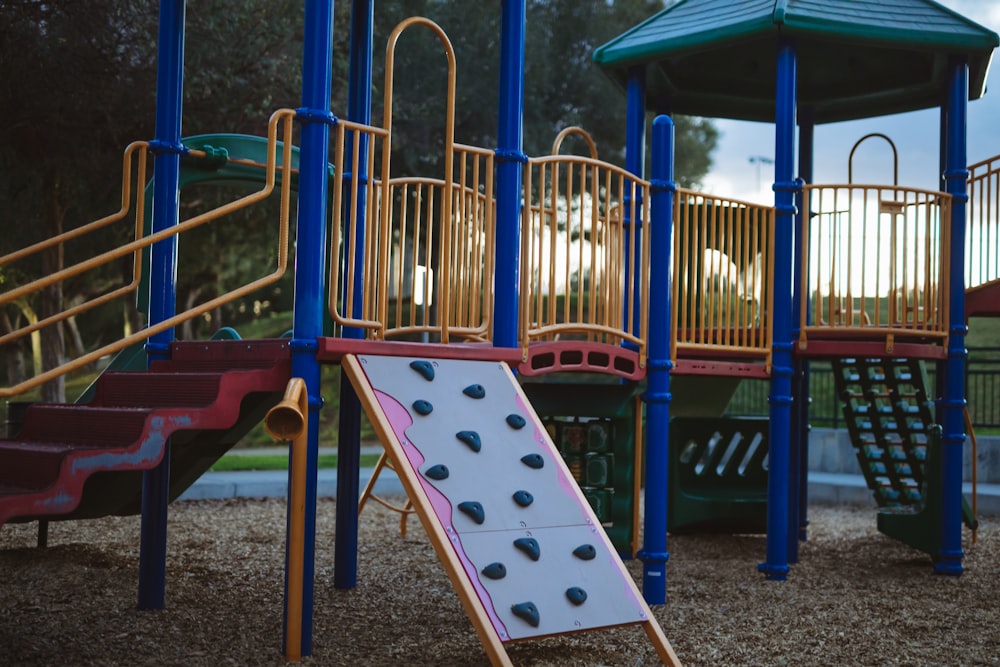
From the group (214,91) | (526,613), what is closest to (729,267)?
(526,613)

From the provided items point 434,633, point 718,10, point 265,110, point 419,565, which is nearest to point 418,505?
point 434,633

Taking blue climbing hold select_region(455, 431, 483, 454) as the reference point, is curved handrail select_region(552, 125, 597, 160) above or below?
above

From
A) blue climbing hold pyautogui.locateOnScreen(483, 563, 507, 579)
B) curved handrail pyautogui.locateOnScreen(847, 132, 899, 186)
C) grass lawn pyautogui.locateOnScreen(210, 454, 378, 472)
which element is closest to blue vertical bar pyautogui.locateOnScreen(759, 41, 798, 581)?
curved handrail pyautogui.locateOnScreen(847, 132, 899, 186)

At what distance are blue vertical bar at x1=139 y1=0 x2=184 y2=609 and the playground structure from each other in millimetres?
12

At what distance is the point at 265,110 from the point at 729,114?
6526 millimetres

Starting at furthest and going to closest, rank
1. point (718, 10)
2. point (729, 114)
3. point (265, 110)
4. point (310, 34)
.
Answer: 1. point (265, 110)
2. point (729, 114)
3. point (718, 10)
4. point (310, 34)

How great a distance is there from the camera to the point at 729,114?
10.3 meters

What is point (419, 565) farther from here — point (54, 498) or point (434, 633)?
point (54, 498)

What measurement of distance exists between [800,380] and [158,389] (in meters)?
6.12

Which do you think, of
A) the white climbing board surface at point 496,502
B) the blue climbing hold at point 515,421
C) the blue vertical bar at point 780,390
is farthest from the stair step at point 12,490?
the blue vertical bar at point 780,390

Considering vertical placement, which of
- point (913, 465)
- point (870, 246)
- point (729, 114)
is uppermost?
point (729, 114)

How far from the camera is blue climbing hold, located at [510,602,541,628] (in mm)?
4055

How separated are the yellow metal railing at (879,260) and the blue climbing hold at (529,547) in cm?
382

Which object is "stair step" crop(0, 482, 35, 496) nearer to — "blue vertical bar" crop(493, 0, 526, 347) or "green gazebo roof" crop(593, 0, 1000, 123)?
"blue vertical bar" crop(493, 0, 526, 347)
